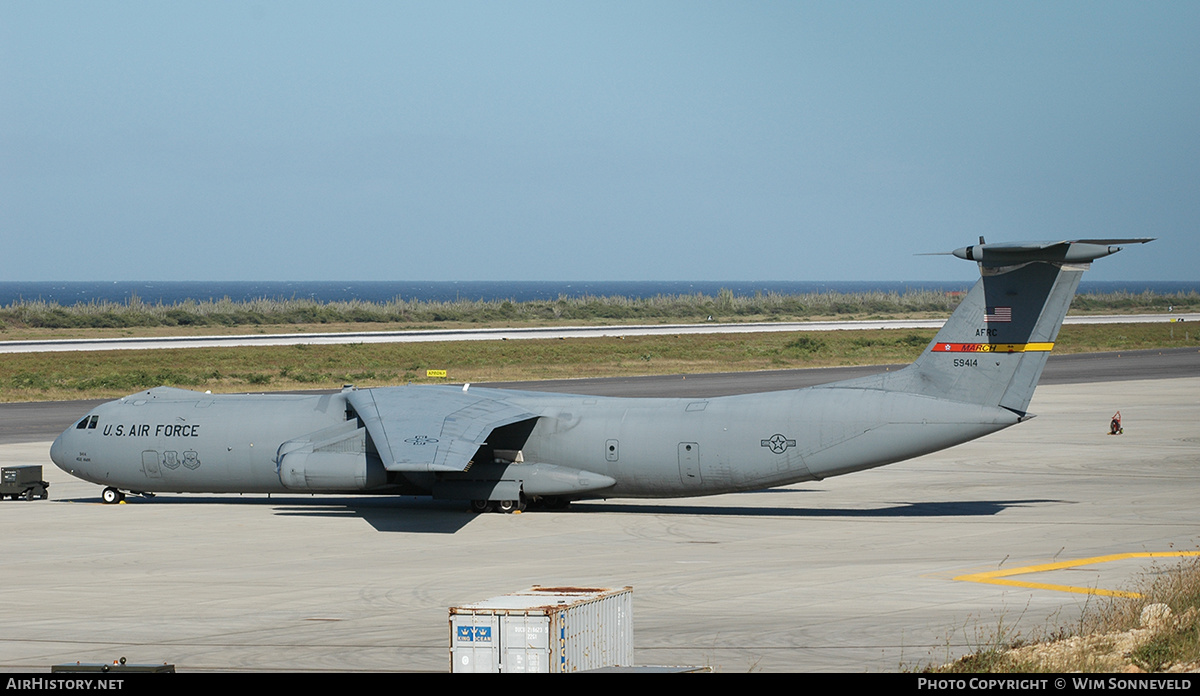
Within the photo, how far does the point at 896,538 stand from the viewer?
24062 millimetres

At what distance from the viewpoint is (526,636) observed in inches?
452

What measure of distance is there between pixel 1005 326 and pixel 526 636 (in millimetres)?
16466

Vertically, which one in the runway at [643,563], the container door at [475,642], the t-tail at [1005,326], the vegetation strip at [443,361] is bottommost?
the runway at [643,563]

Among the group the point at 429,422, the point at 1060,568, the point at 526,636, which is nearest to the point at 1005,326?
the point at 1060,568

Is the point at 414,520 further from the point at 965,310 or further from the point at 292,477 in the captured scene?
the point at 965,310

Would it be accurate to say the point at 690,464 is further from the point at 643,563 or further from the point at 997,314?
the point at 997,314

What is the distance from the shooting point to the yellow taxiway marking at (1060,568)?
60.5 ft

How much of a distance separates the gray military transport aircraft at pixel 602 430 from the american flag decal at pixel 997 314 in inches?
1.5

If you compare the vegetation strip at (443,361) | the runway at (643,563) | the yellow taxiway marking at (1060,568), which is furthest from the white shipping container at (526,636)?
the vegetation strip at (443,361)

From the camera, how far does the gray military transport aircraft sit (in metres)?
24.9

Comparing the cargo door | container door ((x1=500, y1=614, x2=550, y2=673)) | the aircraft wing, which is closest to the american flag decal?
the cargo door

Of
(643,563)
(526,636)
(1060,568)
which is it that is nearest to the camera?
(526,636)

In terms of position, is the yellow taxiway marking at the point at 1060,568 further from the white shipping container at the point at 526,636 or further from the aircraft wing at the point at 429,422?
the aircraft wing at the point at 429,422
